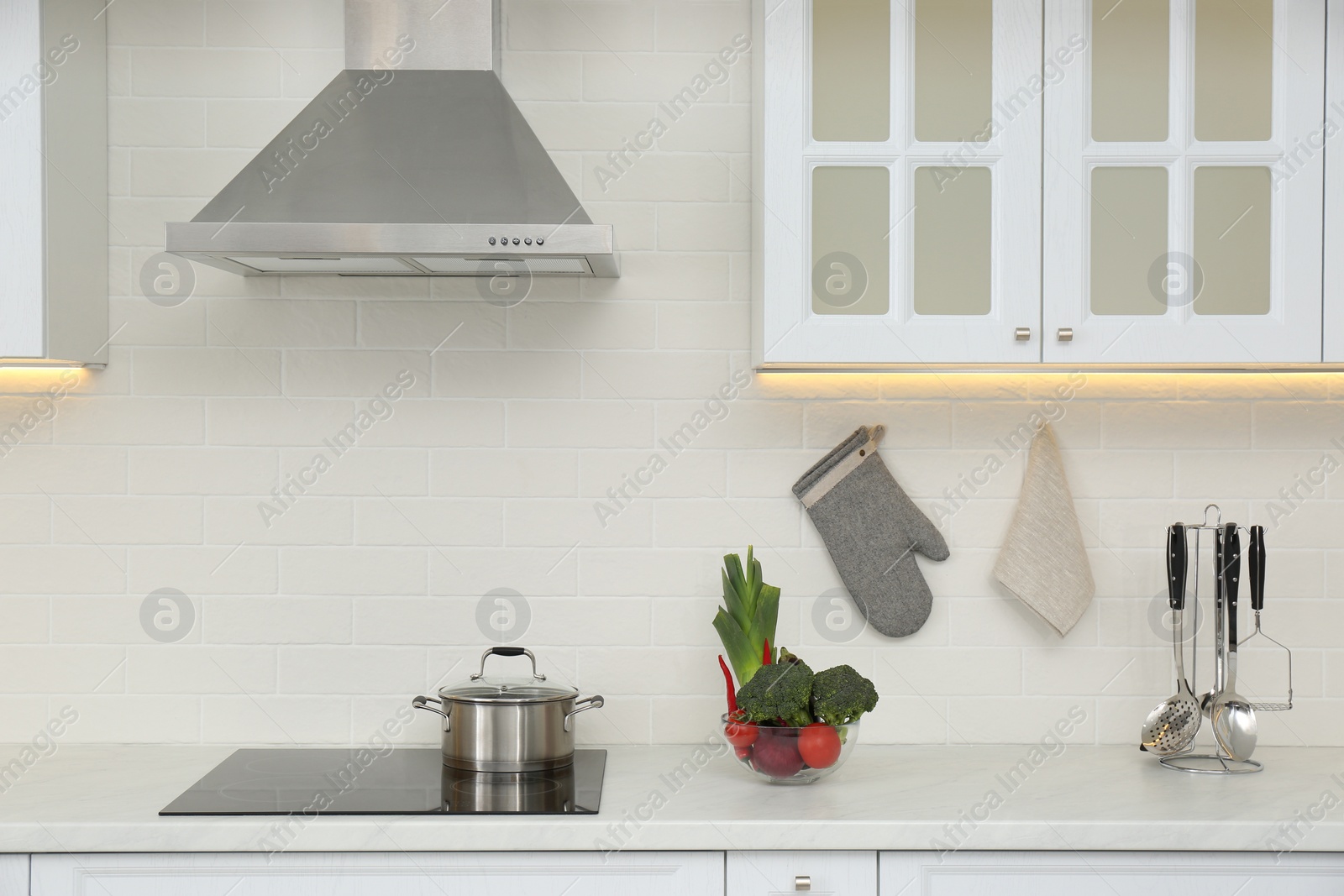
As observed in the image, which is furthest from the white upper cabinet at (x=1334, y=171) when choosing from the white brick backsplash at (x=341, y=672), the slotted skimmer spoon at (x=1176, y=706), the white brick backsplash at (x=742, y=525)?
the white brick backsplash at (x=341, y=672)

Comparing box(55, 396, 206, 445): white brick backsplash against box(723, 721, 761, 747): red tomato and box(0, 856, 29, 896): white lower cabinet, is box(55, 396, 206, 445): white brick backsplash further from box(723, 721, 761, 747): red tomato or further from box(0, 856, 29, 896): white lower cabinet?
box(723, 721, 761, 747): red tomato

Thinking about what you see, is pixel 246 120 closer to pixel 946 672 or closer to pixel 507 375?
pixel 507 375

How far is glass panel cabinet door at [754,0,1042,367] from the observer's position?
1.85m

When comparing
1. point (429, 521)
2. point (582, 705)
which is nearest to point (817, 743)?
point (582, 705)

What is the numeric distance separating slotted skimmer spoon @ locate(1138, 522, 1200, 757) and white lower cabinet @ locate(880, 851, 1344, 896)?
0.35 m

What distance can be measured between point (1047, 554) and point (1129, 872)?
650 millimetres

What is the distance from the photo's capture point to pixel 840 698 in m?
1.74

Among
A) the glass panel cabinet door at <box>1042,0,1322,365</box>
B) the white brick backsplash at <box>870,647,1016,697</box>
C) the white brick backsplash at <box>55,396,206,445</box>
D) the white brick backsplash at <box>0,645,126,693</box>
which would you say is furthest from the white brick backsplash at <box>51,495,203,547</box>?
the glass panel cabinet door at <box>1042,0,1322,365</box>

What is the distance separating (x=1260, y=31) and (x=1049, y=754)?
1389 millimetres

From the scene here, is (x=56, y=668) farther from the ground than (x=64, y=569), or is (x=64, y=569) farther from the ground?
(x=64, y=569)

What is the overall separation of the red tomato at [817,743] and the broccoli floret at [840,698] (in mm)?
18

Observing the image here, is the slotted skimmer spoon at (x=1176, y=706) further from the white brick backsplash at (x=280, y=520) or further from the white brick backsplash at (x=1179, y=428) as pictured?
the white brick backsplash at (x=280, y=520)

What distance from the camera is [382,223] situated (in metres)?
1.67

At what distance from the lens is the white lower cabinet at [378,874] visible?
5.26ft
